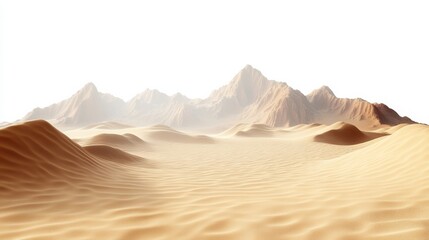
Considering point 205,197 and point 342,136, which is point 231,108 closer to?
point 342,136

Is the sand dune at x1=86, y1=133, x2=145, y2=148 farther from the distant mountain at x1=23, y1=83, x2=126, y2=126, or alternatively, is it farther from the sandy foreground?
the distant mountain at x1=23, y1=83, x2=126, y2=126

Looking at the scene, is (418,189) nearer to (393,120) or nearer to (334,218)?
(334,218)

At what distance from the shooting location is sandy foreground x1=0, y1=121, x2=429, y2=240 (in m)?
2.90

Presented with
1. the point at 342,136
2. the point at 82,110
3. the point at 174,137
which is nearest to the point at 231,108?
the point at 82,110

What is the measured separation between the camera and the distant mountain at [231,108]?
2079 inches

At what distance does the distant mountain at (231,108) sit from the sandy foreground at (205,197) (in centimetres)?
4662

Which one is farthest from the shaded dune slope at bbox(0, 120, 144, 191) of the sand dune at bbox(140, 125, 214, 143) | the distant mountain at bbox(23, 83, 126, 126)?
the distant mountain at bbox(23, 83, 126, 126)

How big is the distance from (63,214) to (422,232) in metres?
3.51

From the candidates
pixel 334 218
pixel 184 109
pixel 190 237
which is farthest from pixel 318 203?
pixel 184 109

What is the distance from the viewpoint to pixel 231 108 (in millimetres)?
68562

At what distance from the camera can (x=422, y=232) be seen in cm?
260

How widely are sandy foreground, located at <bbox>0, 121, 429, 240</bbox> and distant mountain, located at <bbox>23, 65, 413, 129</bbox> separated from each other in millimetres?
46617

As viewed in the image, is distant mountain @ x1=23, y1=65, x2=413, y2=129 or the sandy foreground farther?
distant mountain @ x1=23, y1=65, x2=413, y2=129

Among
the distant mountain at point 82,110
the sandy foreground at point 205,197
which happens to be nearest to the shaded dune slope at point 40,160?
the sandy foreground at point 205,197
